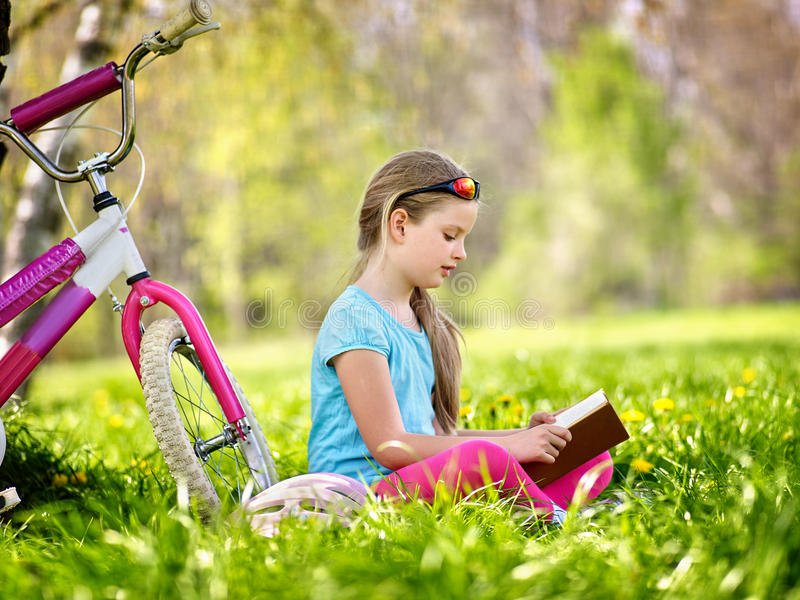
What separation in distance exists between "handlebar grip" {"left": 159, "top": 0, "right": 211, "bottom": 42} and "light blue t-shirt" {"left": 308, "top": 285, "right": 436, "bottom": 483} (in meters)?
0.80

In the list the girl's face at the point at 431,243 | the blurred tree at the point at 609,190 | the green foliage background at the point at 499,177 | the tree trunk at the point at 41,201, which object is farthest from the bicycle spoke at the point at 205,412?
the blurred tree at the point at 609,190

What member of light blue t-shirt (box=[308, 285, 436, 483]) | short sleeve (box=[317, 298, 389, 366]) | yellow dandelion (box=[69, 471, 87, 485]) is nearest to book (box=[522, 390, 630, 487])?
light blue t-shirt (box=[308, 285, 436, 483])

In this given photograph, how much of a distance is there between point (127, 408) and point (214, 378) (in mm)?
2590

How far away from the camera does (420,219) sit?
6.98ft

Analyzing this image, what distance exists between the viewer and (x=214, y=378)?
197 cm

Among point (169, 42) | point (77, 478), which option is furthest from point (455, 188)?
point (77, 478)

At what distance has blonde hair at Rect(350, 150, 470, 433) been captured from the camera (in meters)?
2.14

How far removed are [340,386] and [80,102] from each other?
3.31 ft

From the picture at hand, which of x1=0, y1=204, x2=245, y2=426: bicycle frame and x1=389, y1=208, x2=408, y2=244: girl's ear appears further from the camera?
x1=389, y1=208, x2=408, y2=244: girl's ear

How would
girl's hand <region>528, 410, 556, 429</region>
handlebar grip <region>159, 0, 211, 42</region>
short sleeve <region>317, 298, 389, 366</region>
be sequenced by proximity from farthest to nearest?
girl's hand <region>528, 410, 556, 429</region> < short sleeve <region>317, 298, 389, 366</region> < handlebar grip <region>159, 0, 211, 42</region>

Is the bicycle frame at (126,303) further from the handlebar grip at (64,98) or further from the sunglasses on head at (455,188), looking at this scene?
the sunglasses on head at (455,188)

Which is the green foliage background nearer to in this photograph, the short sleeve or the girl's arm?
the short sleeve

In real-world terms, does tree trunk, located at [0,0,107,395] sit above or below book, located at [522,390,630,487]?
above

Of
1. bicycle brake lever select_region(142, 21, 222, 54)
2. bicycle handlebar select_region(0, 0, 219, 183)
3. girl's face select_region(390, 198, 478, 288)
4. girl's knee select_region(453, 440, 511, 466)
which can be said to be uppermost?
bicycle brake lever select_region(142, 21, 222, 54)
